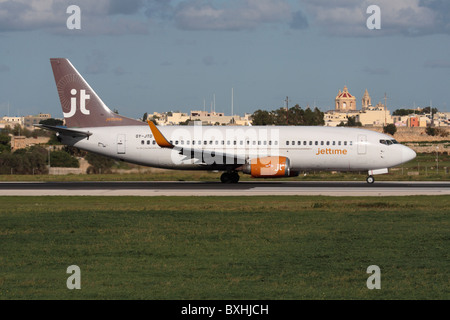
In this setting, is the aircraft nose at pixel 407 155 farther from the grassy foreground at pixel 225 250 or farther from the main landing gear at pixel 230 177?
the grassy foreground at pixel 225 250

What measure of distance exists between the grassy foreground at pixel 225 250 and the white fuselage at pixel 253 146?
1415 cm

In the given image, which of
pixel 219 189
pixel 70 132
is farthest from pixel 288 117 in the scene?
pixel 219 189

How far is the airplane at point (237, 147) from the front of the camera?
4500cm

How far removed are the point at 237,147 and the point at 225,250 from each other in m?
26.9

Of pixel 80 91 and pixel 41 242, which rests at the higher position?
pixel 80 91

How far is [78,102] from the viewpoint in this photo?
4675 centimetres

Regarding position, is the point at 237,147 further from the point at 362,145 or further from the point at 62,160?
the point at 62,160

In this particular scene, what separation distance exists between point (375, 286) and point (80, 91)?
36.1 metres

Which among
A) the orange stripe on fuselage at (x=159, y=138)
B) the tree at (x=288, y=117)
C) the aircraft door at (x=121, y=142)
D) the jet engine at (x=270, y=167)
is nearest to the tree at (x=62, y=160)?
the aircraft door at (x=121, y=142)

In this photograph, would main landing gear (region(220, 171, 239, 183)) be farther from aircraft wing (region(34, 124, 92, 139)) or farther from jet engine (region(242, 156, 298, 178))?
aircraft wing (region(34, 124, 92, 139))

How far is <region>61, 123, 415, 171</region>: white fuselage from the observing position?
4503 centimetres
